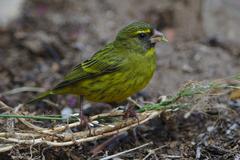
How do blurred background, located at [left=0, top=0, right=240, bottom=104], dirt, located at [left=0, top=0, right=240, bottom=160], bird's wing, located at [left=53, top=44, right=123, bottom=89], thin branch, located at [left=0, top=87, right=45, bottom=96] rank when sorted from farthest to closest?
blurred background, located at [left=0, top=0, right=240, bottom=104], thin branch, located at [left=0, top=87, right=45, bottom=96], bird's wing, located at [left=53, top=44, right=123, bottom=89], dirt, located at [left=0, top=0, right=240, bottom=160]

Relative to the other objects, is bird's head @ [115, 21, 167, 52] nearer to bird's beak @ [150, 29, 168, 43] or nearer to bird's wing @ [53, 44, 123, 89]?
bird's beak @ [150, 29, 168, 43]

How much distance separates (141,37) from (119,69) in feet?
1.42

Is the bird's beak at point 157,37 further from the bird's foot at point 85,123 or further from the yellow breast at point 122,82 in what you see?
the bird's foot at point 85,123

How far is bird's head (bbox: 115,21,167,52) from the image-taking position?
17.6ft

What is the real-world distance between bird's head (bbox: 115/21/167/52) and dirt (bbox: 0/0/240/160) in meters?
0.58

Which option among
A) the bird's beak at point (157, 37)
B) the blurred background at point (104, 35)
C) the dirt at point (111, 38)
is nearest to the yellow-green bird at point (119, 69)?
the bird's beak at point (157, 37)

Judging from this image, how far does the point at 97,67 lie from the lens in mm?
5402

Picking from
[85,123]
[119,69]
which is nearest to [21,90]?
[119,69]

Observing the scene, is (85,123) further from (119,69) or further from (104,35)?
(104,35)

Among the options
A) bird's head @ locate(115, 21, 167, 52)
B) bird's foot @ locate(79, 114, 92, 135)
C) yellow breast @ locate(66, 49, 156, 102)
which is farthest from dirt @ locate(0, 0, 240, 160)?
bird's head @ locate(115, 21, 167, 52)

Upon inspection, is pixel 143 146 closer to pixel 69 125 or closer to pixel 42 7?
pixel 69 125

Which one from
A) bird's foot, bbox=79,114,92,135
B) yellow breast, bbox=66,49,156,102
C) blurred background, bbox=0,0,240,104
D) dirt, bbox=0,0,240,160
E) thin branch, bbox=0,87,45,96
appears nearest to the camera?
bird's foot, bbox=79,114,92,135

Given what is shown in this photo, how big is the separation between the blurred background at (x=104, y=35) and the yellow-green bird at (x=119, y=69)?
45.4 inches

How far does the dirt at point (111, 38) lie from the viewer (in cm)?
495
